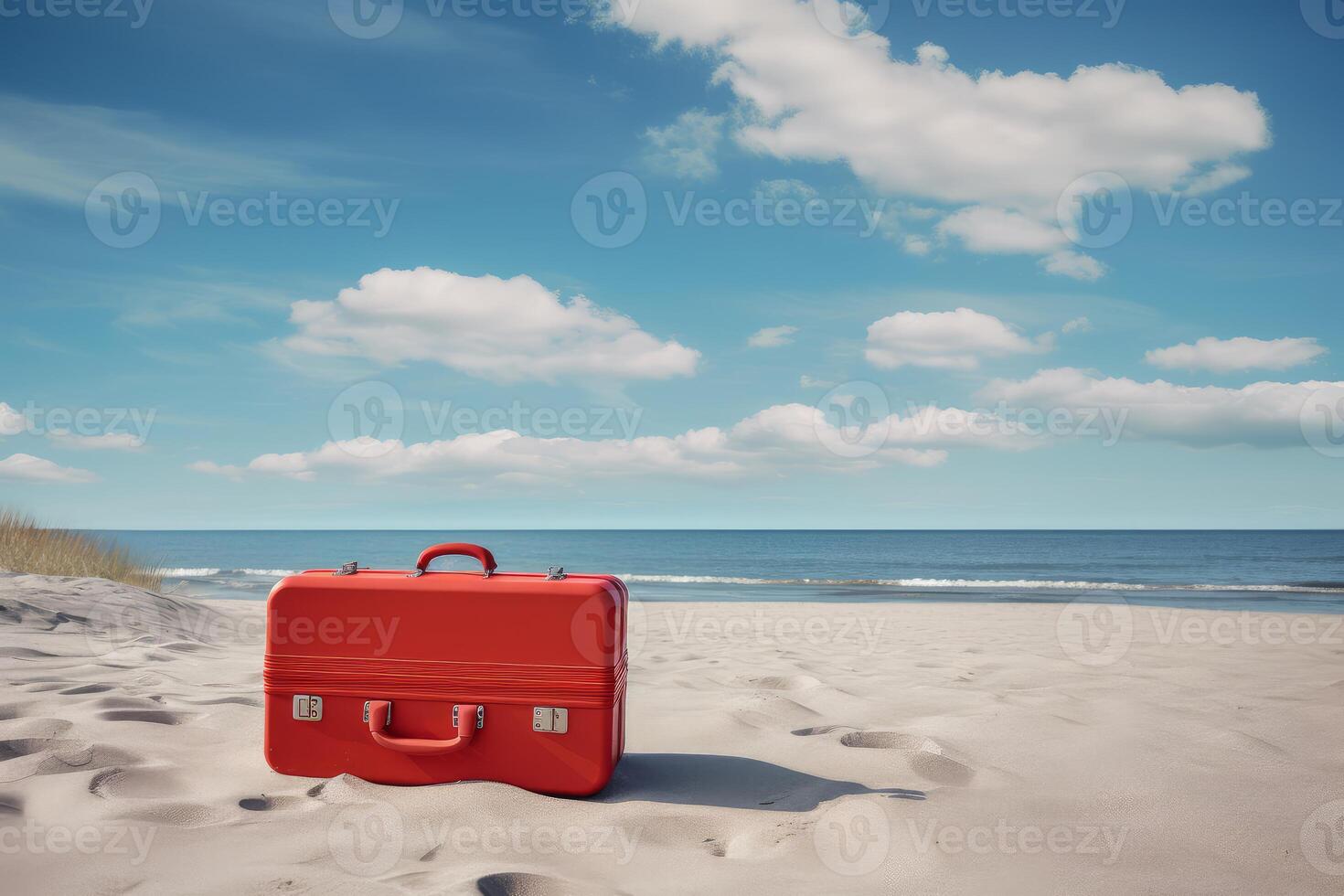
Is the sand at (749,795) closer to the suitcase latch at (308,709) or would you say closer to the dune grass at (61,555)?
the suitcase latch at (308,709)

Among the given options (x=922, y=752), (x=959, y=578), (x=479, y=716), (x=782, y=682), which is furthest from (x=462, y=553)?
(x=959, y=578)

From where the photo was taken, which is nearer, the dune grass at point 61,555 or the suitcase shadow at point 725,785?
the suitcase shadow at point 725,785

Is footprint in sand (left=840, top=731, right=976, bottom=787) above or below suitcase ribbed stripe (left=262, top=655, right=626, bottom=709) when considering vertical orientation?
below

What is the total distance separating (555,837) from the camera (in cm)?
274

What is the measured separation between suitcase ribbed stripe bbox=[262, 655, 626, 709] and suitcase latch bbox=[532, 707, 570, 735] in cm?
4

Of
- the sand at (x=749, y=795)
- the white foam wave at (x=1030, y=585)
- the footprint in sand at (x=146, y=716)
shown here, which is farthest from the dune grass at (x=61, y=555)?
the white foam wave at (x=1030, y=585)

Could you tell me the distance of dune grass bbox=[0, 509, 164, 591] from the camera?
973 cm

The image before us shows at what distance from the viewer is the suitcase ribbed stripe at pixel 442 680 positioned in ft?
10.3

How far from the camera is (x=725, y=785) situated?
132 inches

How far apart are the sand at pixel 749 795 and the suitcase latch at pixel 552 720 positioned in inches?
9.9

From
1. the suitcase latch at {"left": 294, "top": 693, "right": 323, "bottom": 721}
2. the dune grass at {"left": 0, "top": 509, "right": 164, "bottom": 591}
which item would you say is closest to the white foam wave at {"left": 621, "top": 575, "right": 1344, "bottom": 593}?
the dune grass at {"left": 0, "top": 509, "right": 164, "bottom": 591}

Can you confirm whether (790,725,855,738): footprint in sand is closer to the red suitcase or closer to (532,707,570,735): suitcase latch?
the red suitcase

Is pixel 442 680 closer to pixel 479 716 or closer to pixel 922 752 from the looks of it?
pixel 479 716

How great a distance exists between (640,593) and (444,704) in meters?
17.5
